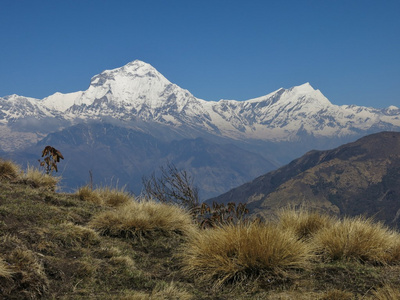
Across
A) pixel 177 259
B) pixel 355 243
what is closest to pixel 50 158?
pixel 177 259

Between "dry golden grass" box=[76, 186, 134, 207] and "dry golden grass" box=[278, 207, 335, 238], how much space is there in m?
4.67

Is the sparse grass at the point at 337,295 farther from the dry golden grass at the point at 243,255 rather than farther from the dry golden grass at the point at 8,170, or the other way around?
the dry golden grass at the point at 8,170

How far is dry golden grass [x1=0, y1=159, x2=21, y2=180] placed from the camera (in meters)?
10.8

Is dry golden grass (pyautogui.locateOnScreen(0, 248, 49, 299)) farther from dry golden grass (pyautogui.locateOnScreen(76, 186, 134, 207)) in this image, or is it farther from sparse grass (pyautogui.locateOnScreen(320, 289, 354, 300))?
dry golden grass (pyautogui.locateOnScreen(76, 186, 134, 207))

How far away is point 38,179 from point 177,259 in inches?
240

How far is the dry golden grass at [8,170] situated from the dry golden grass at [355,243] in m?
8.89

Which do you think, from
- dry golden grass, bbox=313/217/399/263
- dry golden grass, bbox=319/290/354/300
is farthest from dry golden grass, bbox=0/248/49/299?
dry golden grass, bbox=313/217/399/263

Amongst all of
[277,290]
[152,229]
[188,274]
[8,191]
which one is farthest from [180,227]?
[8,191]

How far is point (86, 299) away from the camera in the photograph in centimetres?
465

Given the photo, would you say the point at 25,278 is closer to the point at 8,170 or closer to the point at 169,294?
the point at 169,294

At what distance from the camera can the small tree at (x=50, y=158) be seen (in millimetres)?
10625

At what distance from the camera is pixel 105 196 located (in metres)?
11.5

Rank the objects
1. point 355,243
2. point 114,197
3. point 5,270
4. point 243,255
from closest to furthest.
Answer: point 5,270
point 243,255
point 355,243
point 114,197

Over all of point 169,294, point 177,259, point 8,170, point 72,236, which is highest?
point 8,170
